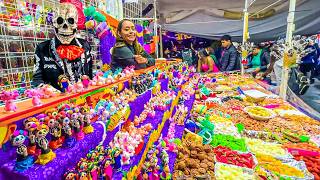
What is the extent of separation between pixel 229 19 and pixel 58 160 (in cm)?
876

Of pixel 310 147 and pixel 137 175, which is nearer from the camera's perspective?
pixel 137 175

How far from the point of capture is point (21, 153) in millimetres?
668

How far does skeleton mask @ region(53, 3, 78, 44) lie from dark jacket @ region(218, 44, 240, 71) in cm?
647

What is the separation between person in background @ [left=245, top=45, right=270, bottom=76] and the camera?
7.21 m

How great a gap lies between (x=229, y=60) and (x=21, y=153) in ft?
25.0

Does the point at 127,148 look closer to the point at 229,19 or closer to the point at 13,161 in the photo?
the point at 13,161

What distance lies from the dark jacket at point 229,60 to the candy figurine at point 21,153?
7263 millimetres

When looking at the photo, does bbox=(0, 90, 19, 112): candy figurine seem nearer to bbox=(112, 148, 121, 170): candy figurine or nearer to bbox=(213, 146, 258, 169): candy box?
bbox=(112, 148, 121, 170): candy figurine

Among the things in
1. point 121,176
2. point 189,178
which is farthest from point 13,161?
point 189,178

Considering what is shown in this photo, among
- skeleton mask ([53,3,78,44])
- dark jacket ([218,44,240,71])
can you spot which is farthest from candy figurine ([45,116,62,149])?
dark jacket ([218,44,240,71])

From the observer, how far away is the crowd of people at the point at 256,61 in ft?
16.5

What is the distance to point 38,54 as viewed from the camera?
1.61m

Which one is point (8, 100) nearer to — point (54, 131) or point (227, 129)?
point (54, 131)

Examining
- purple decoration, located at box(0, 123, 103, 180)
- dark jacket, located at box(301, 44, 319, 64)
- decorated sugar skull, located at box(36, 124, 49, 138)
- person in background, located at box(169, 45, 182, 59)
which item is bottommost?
purple decoration, located at box(0, 123, 103, 180)
